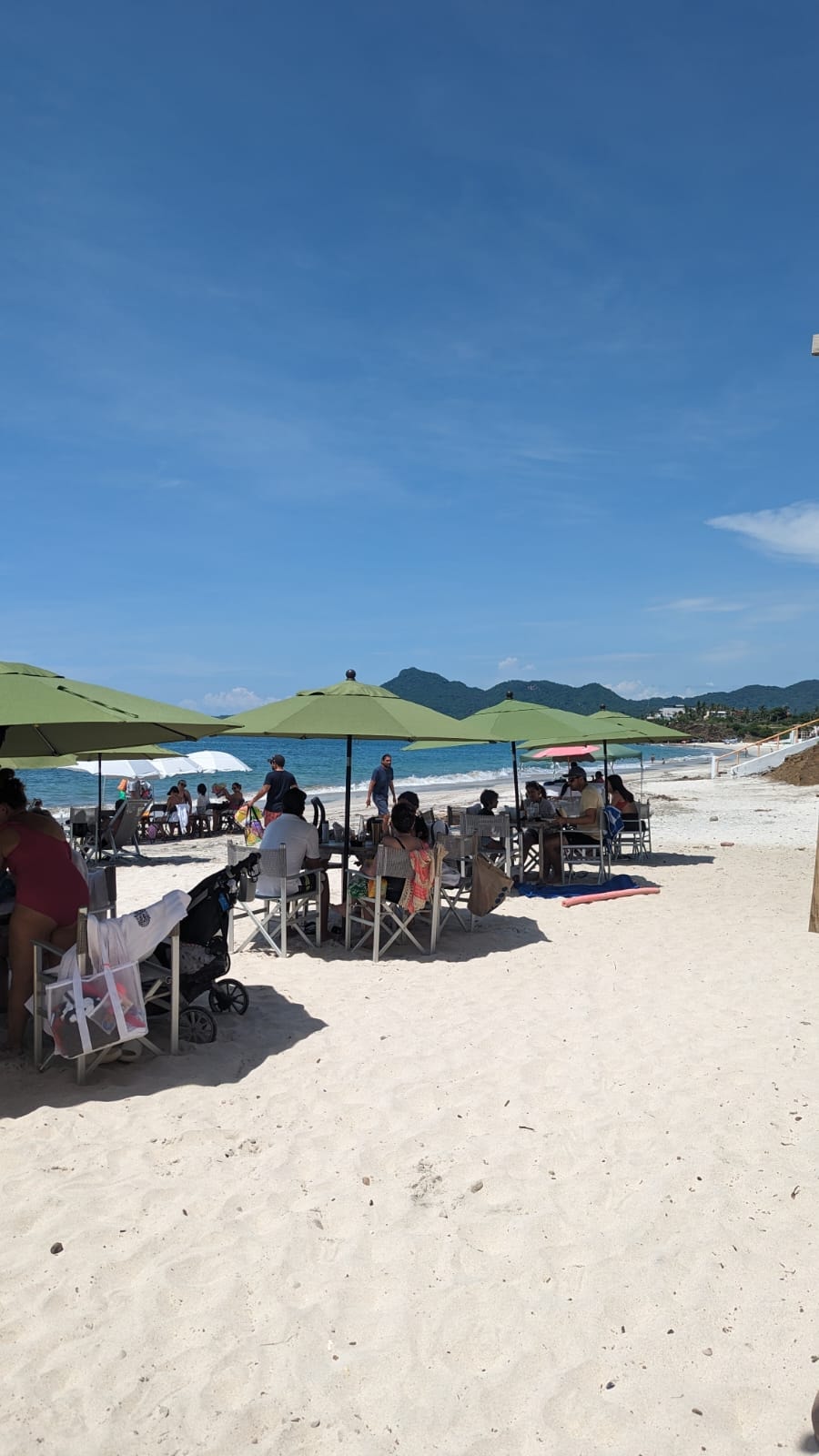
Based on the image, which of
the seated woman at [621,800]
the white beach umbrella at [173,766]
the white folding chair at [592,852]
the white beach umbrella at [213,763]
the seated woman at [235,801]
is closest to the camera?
the white folding chair at [592,852]

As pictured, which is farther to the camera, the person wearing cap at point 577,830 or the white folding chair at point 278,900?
the person wearing cap at point 577,830

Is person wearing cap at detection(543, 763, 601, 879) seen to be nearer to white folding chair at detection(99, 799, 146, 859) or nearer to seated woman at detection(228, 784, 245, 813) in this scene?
white folding chair at detection(99, 799, 146, 859)

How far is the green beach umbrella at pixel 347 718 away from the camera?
6699mm

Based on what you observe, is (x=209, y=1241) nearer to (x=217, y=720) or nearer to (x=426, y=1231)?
(x=426, y=1231)

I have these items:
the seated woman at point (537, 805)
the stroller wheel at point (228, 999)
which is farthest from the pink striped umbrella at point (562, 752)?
the stroller wheel at point (228, 999)

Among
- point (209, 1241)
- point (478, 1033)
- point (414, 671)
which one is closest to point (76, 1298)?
point (209, 1241)

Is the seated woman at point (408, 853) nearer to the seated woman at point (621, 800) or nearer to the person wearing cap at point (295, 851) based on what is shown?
the person wearing cap at point (295, 851)

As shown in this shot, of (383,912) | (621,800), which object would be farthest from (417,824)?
(621,800)

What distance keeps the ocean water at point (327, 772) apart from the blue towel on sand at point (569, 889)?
5981 millimetres

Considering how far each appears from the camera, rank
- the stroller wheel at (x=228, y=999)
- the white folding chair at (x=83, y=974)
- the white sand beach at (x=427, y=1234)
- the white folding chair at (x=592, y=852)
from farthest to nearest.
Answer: the white folding chair at (x=592, y=852), the stroller wheel at (x=228, y=999), the white folding chair at (x=83, y=974), the white sand beach at (x=427, y=1234)

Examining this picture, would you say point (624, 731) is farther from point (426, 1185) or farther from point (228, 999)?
point (426, 1185)

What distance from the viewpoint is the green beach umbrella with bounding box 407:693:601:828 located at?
8.77m

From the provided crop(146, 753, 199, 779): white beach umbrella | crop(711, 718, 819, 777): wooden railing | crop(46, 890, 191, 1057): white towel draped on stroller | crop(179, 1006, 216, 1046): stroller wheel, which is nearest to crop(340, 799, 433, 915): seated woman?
crop(179, 1006, 216, 1046): stroller wheel

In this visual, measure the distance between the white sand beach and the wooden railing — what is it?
29.7m
